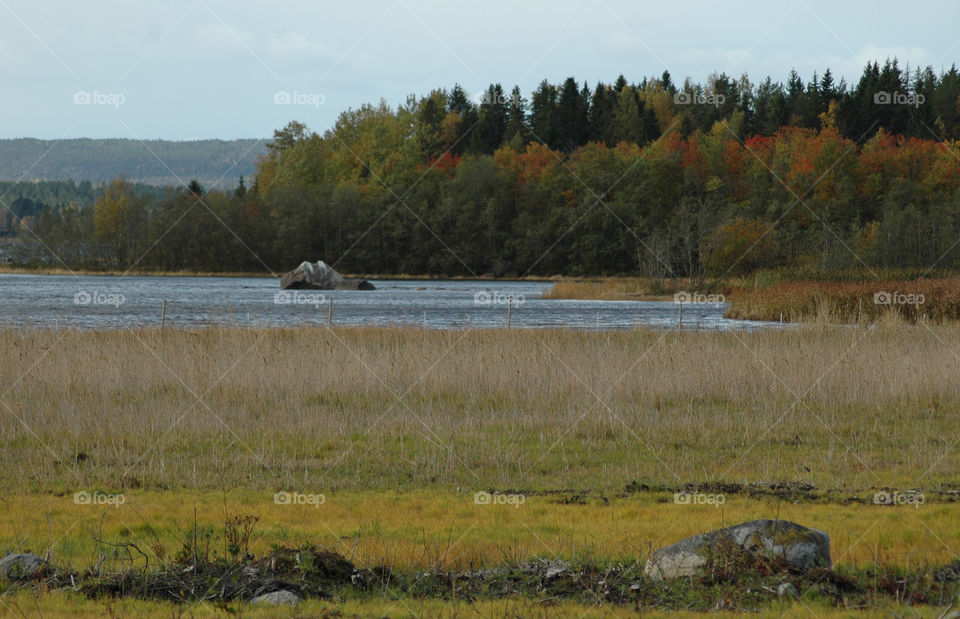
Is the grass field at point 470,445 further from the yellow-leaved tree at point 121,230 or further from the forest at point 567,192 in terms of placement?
the yellow-leaved tree at point 121,230

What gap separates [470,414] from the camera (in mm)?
18594

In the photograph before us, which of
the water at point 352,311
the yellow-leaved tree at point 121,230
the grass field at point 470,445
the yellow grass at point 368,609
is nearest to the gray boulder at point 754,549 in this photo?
the yellow grass at point 368,609

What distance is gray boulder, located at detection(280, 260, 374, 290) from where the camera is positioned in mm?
90812

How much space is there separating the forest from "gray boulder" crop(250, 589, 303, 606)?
77.7m

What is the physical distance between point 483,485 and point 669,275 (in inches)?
2931

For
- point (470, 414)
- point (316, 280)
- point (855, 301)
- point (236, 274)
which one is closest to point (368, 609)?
point (470, 414)

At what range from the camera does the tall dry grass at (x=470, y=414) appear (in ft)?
46.3

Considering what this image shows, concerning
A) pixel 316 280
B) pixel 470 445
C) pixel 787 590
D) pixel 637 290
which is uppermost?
pixel 316 280

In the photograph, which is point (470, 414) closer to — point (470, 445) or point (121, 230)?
point (470, 445)

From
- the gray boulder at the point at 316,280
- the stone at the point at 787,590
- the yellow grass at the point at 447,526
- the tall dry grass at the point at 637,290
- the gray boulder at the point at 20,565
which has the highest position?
the gray boulder at the point at 316,280

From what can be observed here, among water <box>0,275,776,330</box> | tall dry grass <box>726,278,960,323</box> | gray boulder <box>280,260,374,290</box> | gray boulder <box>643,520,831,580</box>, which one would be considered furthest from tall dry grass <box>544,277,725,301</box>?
gray boulder <box>643,520,831,580</box>

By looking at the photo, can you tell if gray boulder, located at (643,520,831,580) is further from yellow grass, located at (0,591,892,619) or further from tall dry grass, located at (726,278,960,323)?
tall dry grass, located at (726,278,960,323)

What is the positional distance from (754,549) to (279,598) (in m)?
4.08

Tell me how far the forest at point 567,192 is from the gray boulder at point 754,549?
76218 mm
